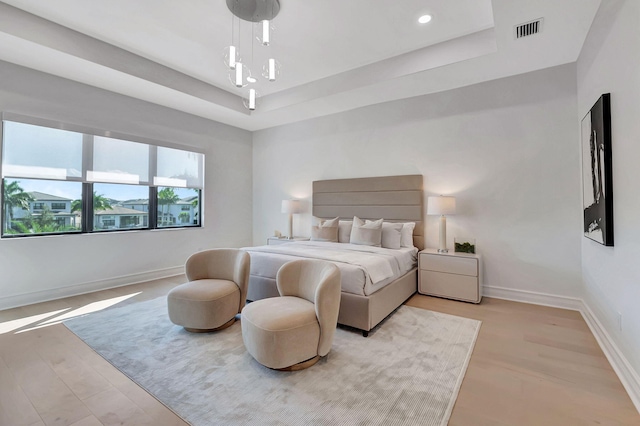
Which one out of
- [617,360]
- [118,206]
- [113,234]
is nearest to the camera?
[617,360]

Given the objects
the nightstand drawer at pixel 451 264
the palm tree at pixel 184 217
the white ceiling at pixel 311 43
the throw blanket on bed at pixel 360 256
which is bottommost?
the nightstand drawer at pixel 451 264

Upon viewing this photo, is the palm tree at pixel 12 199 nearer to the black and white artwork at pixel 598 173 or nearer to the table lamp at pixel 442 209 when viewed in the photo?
the table lamp at pixel 442 209

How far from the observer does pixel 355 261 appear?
3.00 meters

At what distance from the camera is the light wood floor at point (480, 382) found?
1.65 metres

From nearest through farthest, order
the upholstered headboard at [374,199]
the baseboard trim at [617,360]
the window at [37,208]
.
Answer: the baseboard trim at [617,360] < the window at [37,208] < the upholstered headboard at [374,199]

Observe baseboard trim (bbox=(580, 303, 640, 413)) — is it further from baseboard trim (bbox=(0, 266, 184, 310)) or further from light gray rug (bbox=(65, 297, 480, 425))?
baseboard trim (bbox=(0, 266, 184, 310))

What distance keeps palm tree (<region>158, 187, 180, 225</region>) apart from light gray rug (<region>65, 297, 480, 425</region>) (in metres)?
2.23

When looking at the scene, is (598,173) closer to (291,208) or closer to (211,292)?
(211,292)

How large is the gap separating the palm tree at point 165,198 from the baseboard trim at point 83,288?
88 cm

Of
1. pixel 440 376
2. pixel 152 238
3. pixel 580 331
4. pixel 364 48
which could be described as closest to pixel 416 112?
pixel 364 48

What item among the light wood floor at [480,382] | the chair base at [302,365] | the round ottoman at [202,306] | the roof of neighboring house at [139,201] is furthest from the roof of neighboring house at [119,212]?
the chair base at [302,365]

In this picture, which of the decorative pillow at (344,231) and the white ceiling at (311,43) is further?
the decorative pillow at (344,231)

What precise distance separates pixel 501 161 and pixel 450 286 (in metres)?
1.75

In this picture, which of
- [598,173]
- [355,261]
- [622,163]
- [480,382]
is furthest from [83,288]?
[598,173]
